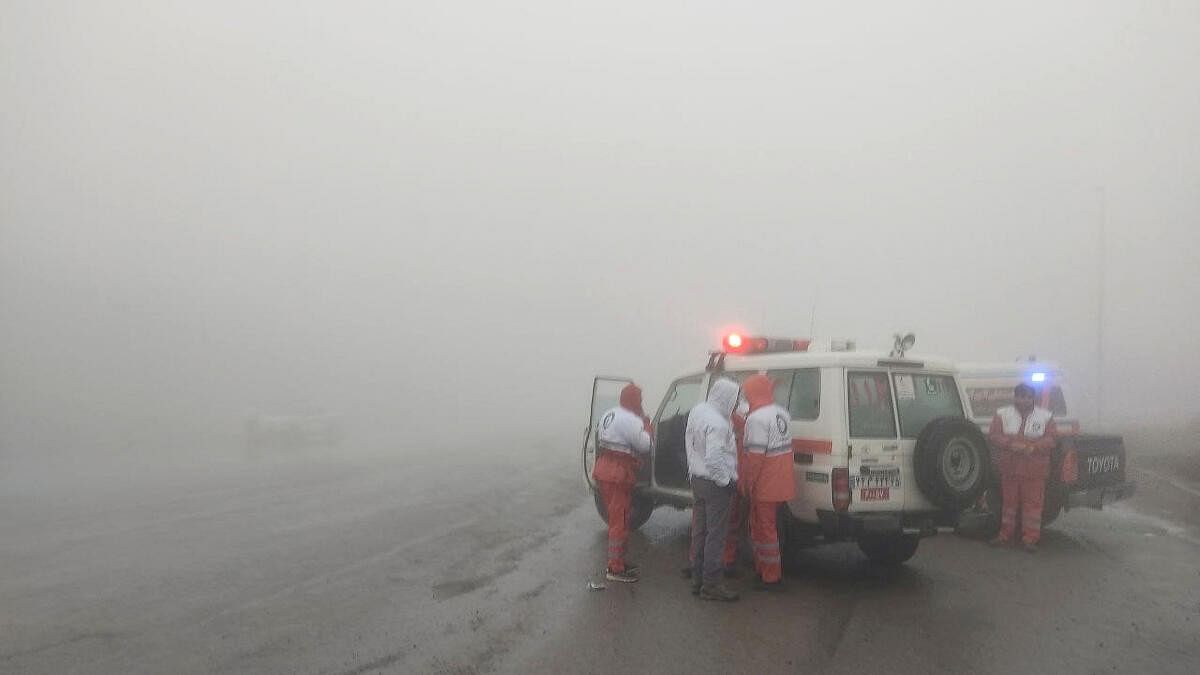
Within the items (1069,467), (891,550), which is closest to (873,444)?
(891,550)

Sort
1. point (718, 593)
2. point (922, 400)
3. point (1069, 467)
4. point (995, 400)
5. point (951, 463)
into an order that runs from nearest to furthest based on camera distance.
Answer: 1. point (718, 593)
2. point (951, 463)
3. point (922, 400)
4. point (1069, 467)
5. point (995, 400)

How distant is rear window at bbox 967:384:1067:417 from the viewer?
1180cm

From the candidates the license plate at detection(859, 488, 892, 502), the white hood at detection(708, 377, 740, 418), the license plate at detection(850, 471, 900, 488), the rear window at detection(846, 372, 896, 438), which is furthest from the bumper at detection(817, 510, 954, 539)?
the white hood at detection(708, 377, 740, 418)

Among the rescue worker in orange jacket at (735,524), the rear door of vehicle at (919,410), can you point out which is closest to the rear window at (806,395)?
the rescue worker in orange jacket at (735,524)

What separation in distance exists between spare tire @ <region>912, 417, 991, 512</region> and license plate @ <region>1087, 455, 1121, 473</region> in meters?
3.03

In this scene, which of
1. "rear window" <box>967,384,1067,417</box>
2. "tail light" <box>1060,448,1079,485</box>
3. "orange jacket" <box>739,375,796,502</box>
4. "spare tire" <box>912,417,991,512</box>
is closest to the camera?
"orange jacket" <box>739,375,796,502</box>

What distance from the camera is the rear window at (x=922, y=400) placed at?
23.7 ft

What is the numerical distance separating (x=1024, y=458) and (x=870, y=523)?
302 cm

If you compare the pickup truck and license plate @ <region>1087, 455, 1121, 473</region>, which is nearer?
the pickup truck

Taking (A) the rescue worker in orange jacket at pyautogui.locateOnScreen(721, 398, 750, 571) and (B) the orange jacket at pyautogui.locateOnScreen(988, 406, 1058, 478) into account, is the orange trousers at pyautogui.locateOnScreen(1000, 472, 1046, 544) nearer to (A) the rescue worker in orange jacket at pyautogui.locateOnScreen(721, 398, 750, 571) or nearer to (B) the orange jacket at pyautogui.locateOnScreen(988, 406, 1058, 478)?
(B) the orange jacket at pyautogui.locateOnScreen(988, 406, 1058, 478)

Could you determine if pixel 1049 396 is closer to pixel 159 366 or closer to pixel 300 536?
pixel 300 536

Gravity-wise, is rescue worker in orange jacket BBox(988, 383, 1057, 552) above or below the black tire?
above

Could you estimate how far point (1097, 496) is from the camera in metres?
9.62

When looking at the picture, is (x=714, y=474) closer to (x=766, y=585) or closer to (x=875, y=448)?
(x=766, y=585)
